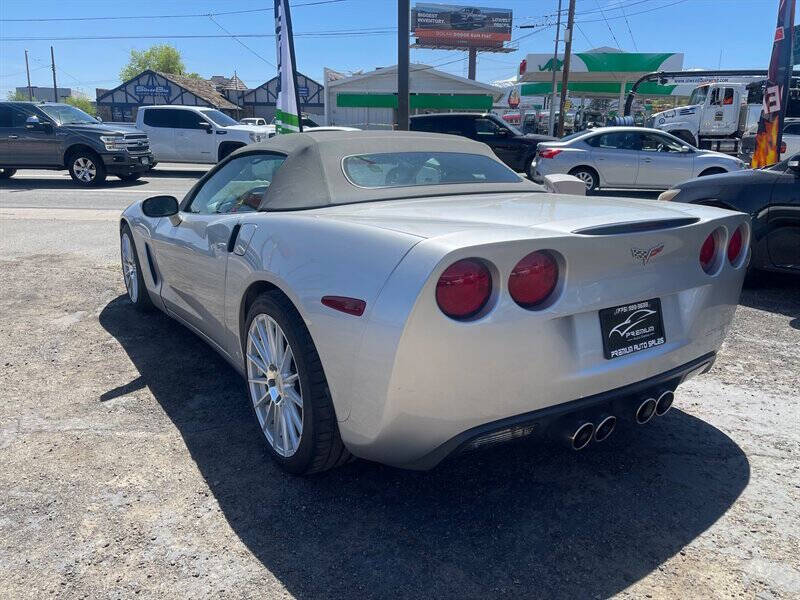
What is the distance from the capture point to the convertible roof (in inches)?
119

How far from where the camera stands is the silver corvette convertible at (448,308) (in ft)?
6.85

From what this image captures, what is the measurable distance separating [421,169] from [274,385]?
1405mm

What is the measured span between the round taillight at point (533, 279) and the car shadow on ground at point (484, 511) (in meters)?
0.88

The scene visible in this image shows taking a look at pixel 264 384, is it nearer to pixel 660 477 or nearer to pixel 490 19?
pixel 660 477

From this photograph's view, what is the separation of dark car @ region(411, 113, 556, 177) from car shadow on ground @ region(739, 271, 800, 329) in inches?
425

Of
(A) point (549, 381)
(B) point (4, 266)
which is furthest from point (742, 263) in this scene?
A: (B) point (4, 266)

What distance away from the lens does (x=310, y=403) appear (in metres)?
2.45

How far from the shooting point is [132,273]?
199 inches

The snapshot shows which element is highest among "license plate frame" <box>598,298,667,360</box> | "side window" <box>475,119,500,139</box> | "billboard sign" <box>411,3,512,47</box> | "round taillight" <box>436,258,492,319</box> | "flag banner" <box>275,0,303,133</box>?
"billboard sign" <box>411,3,512,47</box>

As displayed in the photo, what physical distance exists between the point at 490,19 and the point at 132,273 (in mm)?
62662

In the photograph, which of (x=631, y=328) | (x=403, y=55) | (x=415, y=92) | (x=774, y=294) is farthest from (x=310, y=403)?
(x=415, y=92)

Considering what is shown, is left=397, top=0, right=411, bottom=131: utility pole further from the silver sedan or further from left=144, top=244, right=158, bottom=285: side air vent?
left=144, top=244, right=158, bottom=285: side air vent

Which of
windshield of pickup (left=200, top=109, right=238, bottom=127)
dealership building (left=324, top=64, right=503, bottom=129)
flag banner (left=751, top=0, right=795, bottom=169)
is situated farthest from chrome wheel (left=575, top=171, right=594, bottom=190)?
dealership building (left=324, top=64, right=503, bottom=129)

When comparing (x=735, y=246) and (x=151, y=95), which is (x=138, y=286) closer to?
A: (x=735, y=246)
